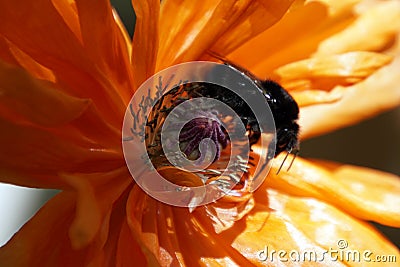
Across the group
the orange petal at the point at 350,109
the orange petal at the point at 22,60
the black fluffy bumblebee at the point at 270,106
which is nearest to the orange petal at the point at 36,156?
the orange petal at the point at 22,60

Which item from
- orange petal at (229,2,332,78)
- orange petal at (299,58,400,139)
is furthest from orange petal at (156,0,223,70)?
orange petal at (299,58,400,139)

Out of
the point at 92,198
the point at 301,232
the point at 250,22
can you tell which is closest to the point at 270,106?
the point at 250,22

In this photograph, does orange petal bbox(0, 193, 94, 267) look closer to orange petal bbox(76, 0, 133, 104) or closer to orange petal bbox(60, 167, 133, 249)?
orange petal bbox(60, 167, 133, 249)

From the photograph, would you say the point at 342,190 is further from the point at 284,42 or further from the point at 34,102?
the point at 34,102

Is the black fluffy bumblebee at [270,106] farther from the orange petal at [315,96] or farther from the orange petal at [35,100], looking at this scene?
the orange petal at [35,100]

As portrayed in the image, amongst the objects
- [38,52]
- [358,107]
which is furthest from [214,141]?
[358,107]

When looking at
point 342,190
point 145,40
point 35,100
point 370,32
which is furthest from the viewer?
point 370,32
